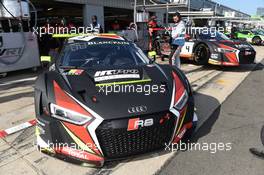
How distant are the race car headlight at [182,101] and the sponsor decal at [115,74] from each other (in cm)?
59

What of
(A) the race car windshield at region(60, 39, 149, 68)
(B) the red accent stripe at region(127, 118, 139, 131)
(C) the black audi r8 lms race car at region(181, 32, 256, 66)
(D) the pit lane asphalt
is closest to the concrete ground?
(D) the pit lane asphalt

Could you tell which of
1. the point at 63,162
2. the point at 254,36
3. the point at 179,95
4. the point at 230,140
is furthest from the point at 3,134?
the point at 254,36

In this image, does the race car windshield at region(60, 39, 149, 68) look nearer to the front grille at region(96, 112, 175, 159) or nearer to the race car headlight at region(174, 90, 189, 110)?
the race car headlight at region(174, 90, 189, 110)

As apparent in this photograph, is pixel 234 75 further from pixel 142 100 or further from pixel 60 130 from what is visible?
pixel 60 130

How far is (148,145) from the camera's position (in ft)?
8.16

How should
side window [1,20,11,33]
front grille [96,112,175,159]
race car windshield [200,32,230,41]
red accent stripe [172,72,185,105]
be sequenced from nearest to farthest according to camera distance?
1. front grille [96,112,175,159]
2. red accent stripe [172,72,185,105]
3. side window [1,20,11,33]
4. race car windshield [200,32,230,41]

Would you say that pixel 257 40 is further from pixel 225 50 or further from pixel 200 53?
pixel 225 50

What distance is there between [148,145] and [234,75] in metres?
5.86

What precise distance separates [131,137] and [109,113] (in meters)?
0.31

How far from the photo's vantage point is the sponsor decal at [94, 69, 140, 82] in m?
2.99

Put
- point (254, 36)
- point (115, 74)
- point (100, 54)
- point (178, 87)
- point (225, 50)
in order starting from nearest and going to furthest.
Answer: point (178, 87) → point (115, 74) → point (100, 54) → point (225, 50) → point (254, 36)

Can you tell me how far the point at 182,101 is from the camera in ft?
9.10

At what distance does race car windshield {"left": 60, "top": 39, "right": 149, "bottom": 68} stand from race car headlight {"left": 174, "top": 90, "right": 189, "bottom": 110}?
1.05 m

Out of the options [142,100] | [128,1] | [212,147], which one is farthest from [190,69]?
[128,1]
